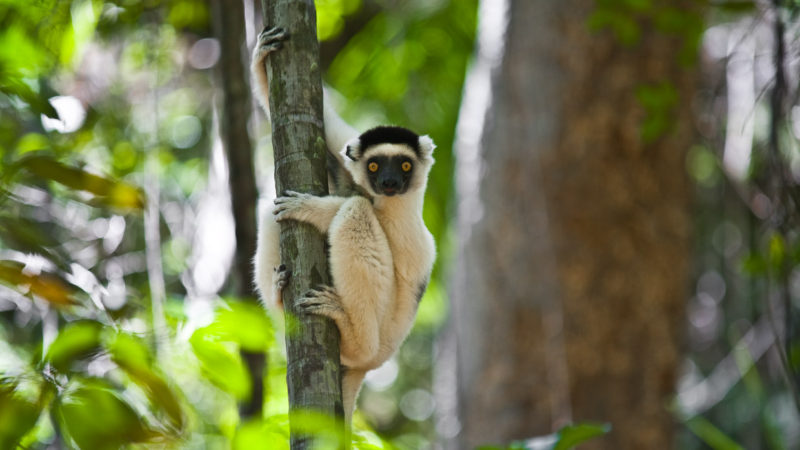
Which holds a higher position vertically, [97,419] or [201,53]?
[201,53]

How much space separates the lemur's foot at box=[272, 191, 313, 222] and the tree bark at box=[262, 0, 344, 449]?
0.03 metres

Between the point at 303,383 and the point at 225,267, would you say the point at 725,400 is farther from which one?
the point at 303,383

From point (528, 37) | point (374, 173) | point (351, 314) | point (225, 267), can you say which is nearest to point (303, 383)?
point (351, 314)

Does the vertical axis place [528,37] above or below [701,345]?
above

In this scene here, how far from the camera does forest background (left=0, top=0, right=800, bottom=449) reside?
441 centimetres

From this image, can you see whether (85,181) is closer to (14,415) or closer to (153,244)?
(14,415)

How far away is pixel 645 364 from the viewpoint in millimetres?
6844

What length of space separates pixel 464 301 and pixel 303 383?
15.8 feet

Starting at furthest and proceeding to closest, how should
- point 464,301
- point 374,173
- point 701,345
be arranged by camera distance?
point 701,345
point 464,301
point 374,173

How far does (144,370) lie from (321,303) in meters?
1.35

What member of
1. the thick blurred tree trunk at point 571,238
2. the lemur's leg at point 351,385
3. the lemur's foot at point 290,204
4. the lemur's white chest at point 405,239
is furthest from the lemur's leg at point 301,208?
the thick blurred tree trunk at point 571,238

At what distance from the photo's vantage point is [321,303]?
2.83m

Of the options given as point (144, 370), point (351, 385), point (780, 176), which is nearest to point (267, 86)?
point (351, 385)

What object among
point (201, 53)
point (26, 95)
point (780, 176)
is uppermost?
point (201, 53)
